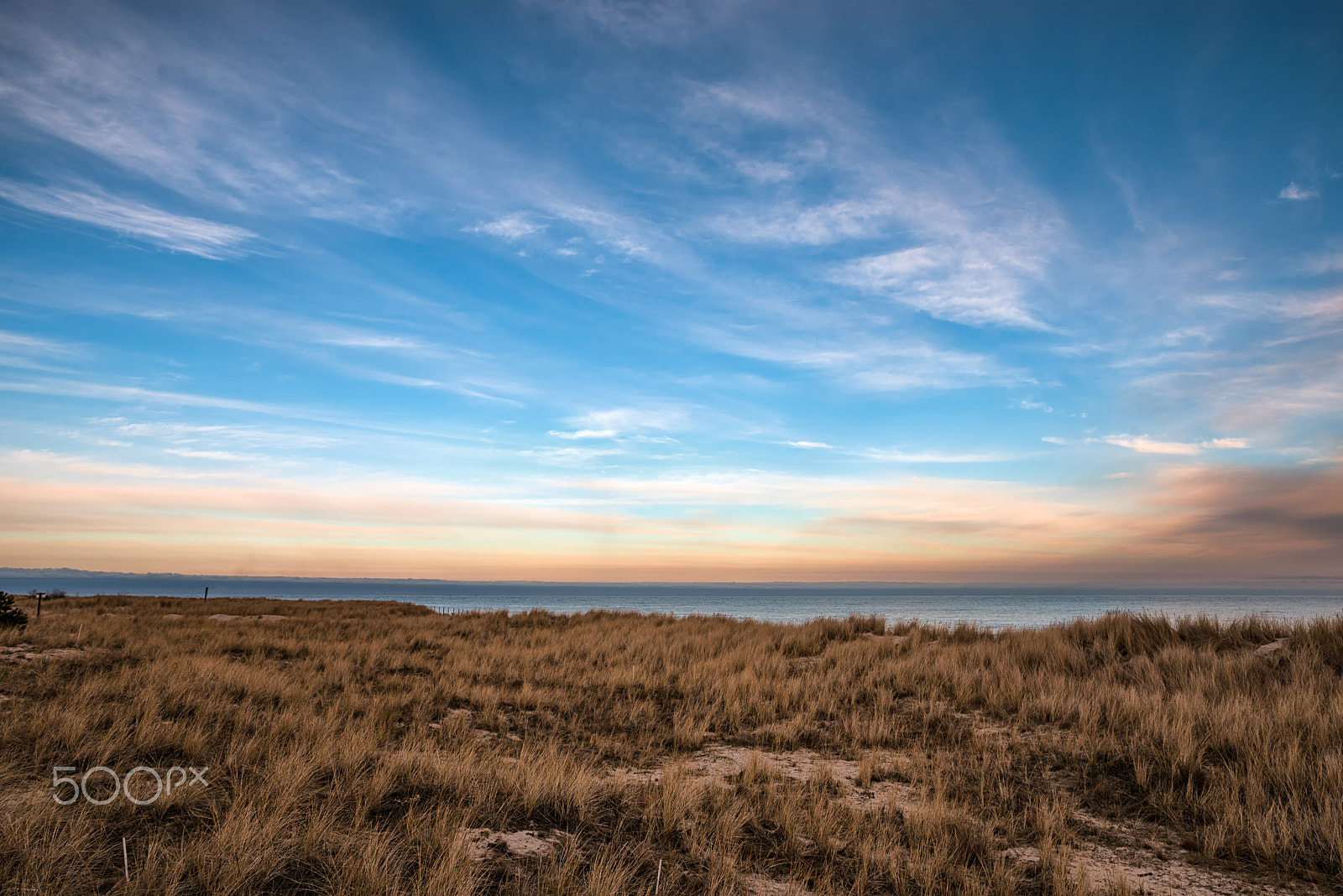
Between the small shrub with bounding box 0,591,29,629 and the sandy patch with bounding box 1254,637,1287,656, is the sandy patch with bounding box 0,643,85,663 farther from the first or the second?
the sandy patch with bounding box 1254,637,1287,656

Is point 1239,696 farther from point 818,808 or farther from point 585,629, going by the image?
point 585,629

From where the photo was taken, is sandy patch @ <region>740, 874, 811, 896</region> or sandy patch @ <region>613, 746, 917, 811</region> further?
sandy patch @ <region>613, 746, 917, 811</region>

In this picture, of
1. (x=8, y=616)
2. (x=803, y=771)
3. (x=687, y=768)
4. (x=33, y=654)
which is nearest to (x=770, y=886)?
(x=687, y=768)

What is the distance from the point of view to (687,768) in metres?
7.70

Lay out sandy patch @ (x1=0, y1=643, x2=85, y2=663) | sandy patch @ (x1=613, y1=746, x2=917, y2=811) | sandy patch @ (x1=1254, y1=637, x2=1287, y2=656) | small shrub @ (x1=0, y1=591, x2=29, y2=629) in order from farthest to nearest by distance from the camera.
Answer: small shrub @ (x1=0, y1=591, x2=29, y2=629), sandy patch @ (x1=0, y1=643, x2=85, y2=663), sandy patch @ (x1=1254, y1=637, x2=1287, y2=656), sandy patch @ (x1=613, y1=746, x2=917, y2=811)

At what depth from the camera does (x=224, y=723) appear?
329 inches

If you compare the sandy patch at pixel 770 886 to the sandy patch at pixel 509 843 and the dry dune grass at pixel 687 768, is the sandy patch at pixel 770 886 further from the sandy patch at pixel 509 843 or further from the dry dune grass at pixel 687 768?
the sandy patch at pixel 509 843

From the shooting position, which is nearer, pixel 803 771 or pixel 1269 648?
pixel 803 771

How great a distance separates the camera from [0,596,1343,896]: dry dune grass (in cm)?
477

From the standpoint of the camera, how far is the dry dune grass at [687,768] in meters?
4.77

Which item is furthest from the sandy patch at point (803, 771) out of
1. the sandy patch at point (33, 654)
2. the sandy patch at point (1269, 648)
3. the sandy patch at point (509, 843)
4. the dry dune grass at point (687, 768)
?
the sandy patch at point (33, 654)

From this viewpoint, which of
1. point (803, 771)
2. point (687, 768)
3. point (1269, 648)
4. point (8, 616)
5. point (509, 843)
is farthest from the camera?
point (8, 616)

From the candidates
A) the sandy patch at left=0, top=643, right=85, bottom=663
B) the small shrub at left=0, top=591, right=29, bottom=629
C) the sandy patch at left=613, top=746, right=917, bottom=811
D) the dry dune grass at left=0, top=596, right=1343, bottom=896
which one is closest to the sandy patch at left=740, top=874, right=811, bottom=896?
the dry dune grass at left=0, top=596, right=1343, bottom=896

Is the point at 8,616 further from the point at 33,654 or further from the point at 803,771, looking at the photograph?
the point at 803,771
